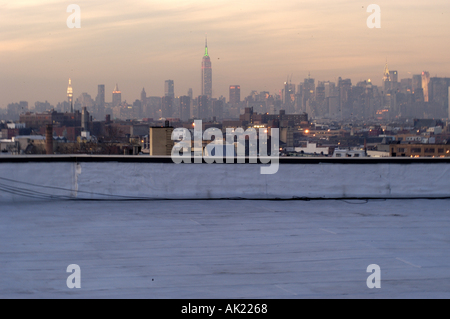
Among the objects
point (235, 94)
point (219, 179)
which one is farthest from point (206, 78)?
point (219, 179)

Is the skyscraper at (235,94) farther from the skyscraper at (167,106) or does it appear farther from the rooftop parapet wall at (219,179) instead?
the rooftop parapet wall at (219,179)

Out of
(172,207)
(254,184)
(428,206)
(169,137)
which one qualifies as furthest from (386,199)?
(169,137)

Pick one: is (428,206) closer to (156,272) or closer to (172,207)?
(172,207)

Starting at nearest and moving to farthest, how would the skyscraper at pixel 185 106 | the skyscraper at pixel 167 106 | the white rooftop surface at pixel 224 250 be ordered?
1. the white rooftop surface at pixel 224 250
2. the skyscraper at pixel 185 106
3. the skyscraper at pixel 167 106

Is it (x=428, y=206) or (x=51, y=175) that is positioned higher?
(x=51, y=175)

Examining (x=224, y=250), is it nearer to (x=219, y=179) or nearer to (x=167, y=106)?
(x=219, y=179)

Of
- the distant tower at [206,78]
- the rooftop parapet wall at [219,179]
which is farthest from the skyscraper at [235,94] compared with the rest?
the rooftop parapet wall at [219,179]
